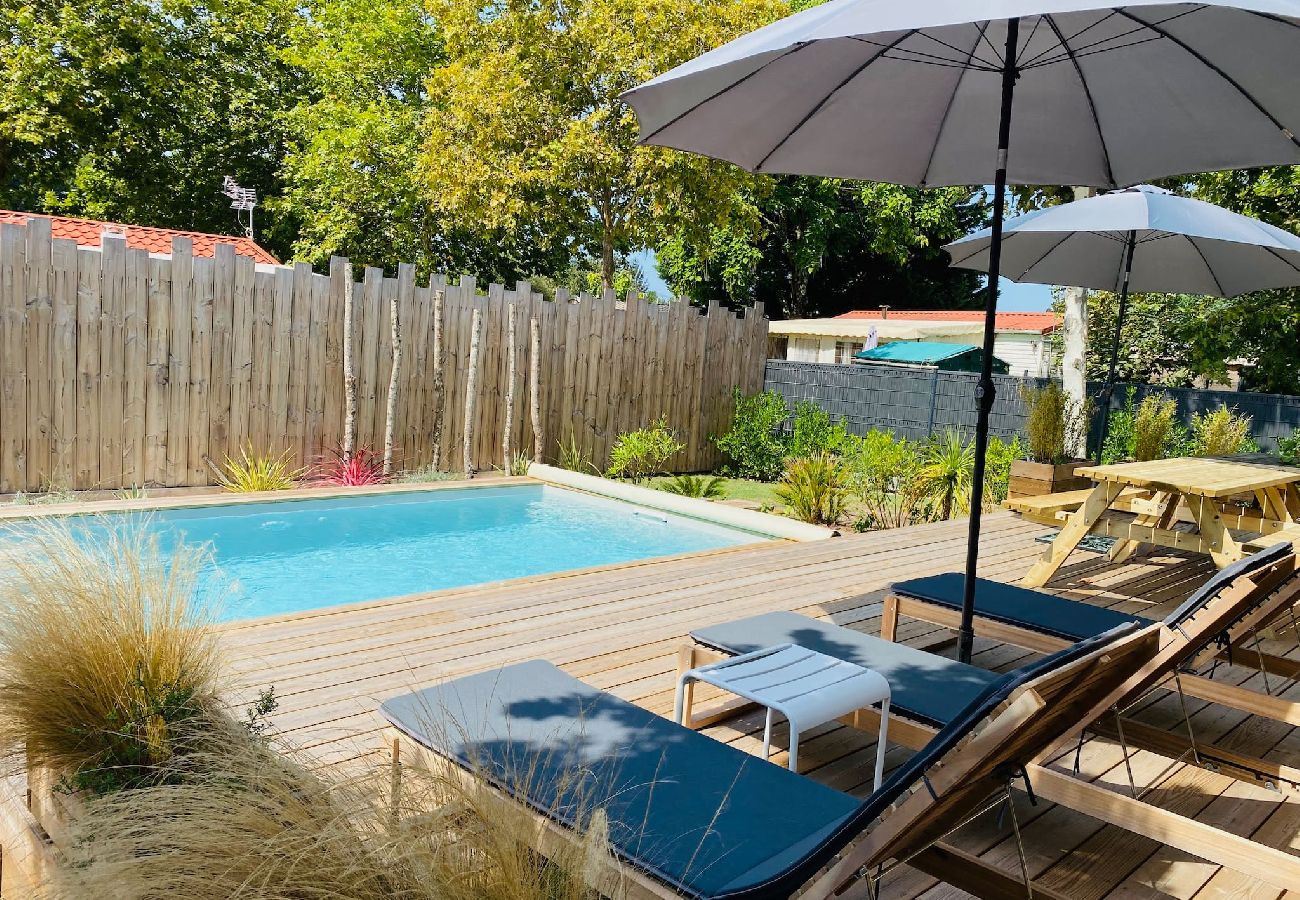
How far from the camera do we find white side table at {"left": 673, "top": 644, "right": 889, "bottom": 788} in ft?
8.15

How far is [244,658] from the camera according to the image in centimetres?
366

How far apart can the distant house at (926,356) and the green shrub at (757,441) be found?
8.77 m

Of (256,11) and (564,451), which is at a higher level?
(256,11)

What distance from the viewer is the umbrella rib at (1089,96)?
331cm

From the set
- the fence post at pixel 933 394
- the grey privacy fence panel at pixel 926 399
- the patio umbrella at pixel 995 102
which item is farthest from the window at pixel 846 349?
the patio umbrella at pixel 995 102

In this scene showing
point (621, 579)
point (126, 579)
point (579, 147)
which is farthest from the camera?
point (579, 147)

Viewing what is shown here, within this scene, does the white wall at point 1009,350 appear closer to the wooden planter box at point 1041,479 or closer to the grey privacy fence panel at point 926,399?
the grey privacy fence panel at point 926,399

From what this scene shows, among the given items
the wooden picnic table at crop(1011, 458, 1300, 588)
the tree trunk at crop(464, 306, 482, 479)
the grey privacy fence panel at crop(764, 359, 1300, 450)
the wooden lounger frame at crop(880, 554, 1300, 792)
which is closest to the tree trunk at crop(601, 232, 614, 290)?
the grey privacy fence panel at crop(764, 359, 1300, 450)

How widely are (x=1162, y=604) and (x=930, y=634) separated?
163 cm

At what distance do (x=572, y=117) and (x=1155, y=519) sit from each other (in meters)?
10.9

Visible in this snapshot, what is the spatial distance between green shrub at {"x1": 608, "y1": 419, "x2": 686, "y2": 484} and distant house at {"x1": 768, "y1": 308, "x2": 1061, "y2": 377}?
11.3 m

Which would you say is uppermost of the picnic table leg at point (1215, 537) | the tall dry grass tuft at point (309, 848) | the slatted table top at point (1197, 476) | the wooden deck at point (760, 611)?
the slatted table top at point (1197, 476)

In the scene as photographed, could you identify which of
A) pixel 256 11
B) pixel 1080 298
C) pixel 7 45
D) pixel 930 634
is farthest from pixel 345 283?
pixel 256 11

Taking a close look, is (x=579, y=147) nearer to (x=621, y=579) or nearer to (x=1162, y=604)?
(x=621, y=579)
